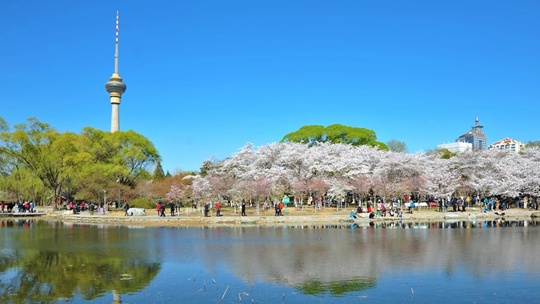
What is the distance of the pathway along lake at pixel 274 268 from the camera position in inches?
485

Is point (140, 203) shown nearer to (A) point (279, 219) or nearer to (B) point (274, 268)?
(A) point (279, 219)

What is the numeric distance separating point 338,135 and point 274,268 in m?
58.1

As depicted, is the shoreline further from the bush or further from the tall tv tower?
the tall tv tower

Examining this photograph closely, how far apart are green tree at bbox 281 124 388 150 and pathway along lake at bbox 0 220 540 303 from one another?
154ft

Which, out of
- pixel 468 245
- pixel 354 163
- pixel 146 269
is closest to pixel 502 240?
pixel 468 245

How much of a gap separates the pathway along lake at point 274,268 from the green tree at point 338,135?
4679cm

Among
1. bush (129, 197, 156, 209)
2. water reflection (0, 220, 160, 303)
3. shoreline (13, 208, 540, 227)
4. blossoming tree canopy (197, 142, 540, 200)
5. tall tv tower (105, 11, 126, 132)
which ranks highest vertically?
tall tv tower (105, 11, 126, 132)

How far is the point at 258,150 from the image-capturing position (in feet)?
181

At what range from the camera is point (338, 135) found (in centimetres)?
7262

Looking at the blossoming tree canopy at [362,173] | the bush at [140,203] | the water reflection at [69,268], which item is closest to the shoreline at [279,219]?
the blossoming tree canopy at [362,173]

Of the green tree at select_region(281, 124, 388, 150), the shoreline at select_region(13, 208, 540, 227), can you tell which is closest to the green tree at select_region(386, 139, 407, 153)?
the green tree at select_region(281, 124, 388, 150)

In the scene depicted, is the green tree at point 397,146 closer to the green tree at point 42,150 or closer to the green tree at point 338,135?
the green tree at point 338,135

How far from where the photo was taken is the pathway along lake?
40.4 feet

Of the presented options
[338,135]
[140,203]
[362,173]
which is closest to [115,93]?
[338,135]
